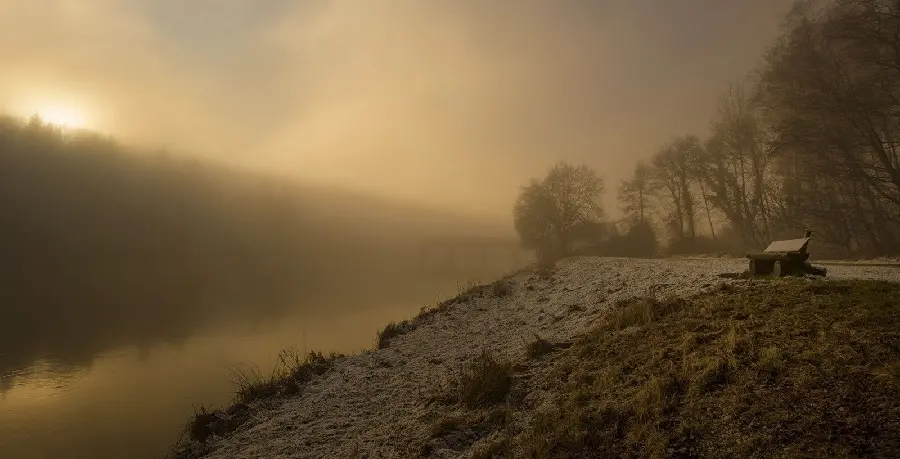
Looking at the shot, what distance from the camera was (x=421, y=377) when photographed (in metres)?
14.2

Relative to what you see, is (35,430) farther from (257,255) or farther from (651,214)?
(257,255)

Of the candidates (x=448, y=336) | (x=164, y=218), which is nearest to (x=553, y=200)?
(x=448, y=336)

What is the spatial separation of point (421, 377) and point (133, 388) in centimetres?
1500

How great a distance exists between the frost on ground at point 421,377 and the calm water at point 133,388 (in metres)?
4.75

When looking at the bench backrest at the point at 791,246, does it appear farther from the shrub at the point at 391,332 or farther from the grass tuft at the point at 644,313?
the shrub at the point at 391,332

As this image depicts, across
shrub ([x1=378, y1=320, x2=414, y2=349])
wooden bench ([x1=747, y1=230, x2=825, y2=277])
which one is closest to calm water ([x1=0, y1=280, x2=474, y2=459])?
shrub ([x1=378, y1=320, x2=414, y2=349])

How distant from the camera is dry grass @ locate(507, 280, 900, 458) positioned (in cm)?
584

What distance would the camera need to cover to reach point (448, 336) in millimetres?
19781

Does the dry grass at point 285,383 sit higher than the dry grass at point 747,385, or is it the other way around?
the dry grass at point 747,385

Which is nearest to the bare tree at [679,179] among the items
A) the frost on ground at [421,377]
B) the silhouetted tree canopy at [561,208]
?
the silhouetted tree canopy at [561,208]

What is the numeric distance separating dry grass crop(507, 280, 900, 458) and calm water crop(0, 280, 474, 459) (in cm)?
1362

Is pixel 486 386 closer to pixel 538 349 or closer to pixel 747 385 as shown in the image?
pixel 538 349

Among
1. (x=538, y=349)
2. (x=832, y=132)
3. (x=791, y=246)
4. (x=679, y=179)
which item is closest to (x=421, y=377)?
(x=538, y=349)

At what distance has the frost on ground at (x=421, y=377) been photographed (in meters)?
9.95
